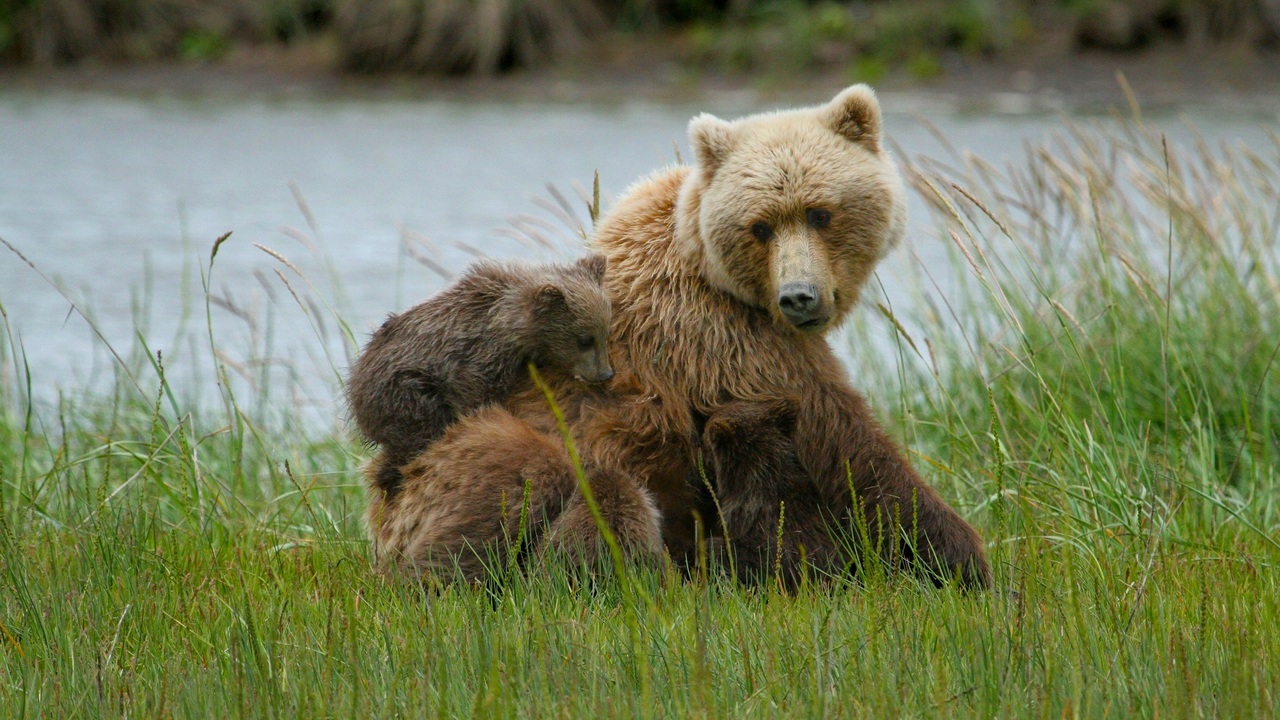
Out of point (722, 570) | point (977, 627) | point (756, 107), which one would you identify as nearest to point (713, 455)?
point (722, 570)

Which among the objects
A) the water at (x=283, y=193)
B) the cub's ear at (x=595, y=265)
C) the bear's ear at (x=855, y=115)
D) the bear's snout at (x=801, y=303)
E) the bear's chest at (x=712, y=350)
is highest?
the bear's ear at (x=855, y=115)

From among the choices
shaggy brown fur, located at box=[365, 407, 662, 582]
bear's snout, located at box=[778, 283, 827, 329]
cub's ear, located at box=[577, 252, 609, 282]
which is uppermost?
cub's ear, located at box=[577, 252, 609, 282]

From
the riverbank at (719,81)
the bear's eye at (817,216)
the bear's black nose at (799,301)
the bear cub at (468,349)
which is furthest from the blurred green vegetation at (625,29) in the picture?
the bear cub at (468,349)

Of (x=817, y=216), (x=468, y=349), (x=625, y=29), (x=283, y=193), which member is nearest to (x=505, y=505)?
(x=468, y=349)

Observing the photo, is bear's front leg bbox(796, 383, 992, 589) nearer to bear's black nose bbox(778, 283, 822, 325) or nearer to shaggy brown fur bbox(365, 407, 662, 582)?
bear's black nose bbox(778, 283, 822, 325)

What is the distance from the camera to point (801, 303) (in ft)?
13.0

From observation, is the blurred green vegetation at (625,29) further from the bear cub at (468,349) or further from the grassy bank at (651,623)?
the bear cub at (468,349)

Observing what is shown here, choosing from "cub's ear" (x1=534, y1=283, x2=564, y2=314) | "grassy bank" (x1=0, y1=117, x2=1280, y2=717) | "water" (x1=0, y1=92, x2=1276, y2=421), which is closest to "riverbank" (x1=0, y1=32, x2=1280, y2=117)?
"water" (x1=0, y1=92, x2=1276, y2=421)

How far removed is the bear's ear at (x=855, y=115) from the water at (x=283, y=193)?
233 centimetres

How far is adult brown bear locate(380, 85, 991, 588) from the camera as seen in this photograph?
4078 mm

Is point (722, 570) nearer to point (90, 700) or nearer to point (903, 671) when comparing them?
point (903, 671)

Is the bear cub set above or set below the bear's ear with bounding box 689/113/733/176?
below

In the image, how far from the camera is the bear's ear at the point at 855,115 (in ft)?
14.0

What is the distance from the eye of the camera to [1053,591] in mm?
3627
